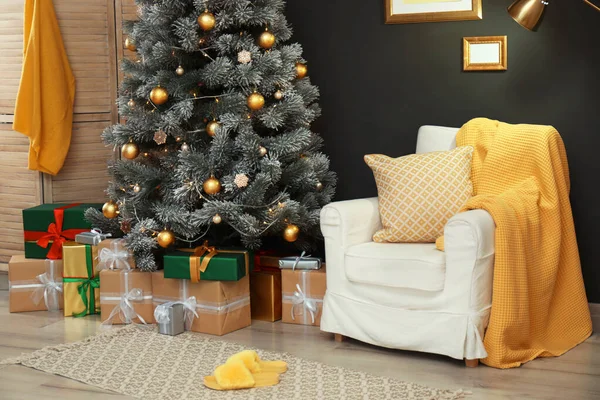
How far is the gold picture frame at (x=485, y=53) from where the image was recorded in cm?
375

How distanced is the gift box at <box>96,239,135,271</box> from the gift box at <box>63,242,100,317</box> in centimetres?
11

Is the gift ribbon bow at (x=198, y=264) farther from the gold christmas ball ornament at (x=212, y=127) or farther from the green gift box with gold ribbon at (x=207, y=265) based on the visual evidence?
the gold christmas ball ornament at (x=212, y=127)

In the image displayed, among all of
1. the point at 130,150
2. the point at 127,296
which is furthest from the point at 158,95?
the point at 127,296

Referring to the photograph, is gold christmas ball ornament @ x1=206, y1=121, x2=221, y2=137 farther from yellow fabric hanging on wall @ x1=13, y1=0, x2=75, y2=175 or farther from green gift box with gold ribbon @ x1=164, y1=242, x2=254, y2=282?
yellow fabric hanging on wall @ x1=13, y1=0, x2=75, y2=175

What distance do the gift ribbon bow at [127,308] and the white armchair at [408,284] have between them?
2.90 ft

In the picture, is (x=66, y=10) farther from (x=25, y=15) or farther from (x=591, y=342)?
(x=591, y=342)

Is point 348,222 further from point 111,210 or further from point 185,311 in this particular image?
point 111,210

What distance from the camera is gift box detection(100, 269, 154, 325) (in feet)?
12.3

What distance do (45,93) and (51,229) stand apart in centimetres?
80

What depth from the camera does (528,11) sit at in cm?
338

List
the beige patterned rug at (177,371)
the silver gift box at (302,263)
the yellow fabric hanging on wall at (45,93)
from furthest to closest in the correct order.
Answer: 1. the yellow fabric hanging on wall at (45,93)
2. the silver gift box at (302,263)
3. the beige patterned rug at (177,371)

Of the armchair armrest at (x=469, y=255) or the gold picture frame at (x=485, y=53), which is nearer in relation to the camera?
the armchair armrest at (x=469, y=255)

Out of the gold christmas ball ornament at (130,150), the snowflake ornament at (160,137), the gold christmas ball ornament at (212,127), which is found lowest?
the gold christmas ball ornament at (130,150)

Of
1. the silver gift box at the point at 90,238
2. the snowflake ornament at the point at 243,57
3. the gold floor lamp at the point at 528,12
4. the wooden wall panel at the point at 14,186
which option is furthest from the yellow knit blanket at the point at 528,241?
the wooden wall panel at the point at 14,186
